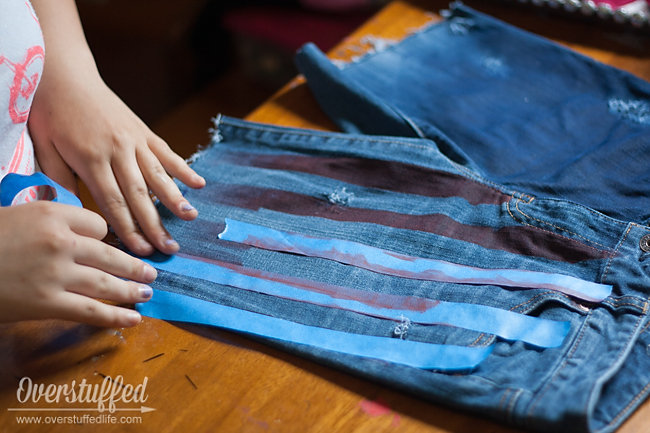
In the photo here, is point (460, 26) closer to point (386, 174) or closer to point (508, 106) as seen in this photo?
point (508, 106)

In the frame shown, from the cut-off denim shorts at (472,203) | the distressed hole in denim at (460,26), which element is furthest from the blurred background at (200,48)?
the cut-off denim shorts at (472,203)

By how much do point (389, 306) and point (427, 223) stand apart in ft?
0.43

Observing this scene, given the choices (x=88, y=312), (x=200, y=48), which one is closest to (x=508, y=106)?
(x=88, y=312)

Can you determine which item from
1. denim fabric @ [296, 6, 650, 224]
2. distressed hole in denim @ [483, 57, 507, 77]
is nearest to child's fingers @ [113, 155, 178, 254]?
denim fabric @ [296, 6, 650, 224]

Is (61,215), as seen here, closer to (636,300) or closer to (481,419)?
(481,419)

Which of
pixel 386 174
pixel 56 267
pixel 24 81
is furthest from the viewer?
pixel 386 174

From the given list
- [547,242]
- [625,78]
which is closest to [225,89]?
[625,78]

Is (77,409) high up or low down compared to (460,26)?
down

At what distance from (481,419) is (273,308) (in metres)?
0.24

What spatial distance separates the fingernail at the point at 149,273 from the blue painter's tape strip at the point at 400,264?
0.33 ft

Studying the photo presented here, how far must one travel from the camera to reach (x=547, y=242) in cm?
59

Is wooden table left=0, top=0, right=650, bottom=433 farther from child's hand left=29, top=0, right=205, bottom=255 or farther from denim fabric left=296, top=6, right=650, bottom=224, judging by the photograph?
denim fabric left=296, top=6, right=650, bottom=224

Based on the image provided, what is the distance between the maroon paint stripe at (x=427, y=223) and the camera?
58cm

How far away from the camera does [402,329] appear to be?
20.8 inches
